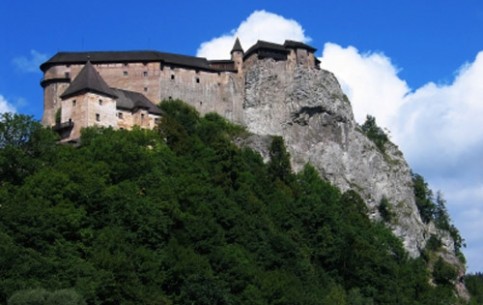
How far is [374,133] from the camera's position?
346ft

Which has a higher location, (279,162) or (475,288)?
(279,162)

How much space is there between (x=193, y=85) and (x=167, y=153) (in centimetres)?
1392

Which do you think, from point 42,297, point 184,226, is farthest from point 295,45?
point 42,297

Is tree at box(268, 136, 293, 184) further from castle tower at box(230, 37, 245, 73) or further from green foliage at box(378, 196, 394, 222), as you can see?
green foliage at box(378, 196, 394, 222)

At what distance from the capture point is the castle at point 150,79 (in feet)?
254

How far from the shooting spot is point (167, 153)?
245ft

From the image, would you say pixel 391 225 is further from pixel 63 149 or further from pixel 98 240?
pixel 98 240

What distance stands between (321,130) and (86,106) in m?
25.9

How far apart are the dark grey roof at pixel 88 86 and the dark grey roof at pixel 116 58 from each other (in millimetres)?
8268

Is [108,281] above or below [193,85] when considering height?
below

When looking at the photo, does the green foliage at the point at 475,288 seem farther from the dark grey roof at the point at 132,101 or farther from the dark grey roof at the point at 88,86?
the dark grey roof at the point at 88,86

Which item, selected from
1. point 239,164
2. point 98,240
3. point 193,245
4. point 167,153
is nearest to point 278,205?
point 239,164

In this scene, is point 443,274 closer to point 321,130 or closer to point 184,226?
point 321,130

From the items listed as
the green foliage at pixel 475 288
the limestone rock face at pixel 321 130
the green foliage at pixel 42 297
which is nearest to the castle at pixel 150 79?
the limestone rock face at pixel 321 130
